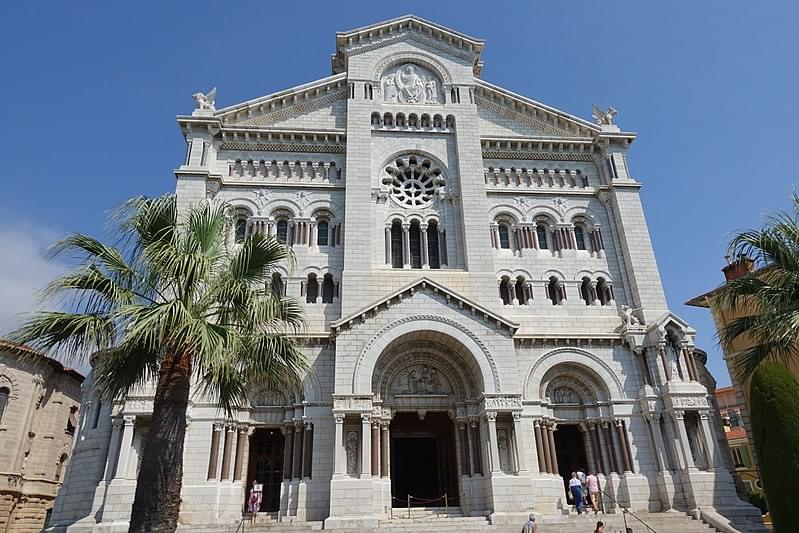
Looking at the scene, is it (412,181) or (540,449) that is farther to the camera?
(412,181)

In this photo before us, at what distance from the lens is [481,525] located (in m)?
18.0

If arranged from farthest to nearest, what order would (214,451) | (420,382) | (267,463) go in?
(420,382) < (267,463) < (214,451)

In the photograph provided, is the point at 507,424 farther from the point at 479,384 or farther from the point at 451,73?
the point at 451,73

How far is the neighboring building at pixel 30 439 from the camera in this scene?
30406 mm

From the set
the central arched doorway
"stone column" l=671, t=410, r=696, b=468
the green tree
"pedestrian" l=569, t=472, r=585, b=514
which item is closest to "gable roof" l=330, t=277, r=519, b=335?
the central arched doorway

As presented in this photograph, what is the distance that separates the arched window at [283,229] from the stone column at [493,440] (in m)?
12.4

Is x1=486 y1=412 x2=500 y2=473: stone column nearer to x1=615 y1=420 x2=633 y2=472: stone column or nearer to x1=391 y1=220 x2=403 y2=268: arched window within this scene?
x1=615 y1=420 x2=633 y2=472: stone column

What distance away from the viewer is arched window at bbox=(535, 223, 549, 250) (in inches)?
1036

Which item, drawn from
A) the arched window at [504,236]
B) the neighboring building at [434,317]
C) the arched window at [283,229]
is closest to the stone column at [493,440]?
the neighboring building at [434,317]

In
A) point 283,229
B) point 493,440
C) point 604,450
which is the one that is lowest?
point 604,450

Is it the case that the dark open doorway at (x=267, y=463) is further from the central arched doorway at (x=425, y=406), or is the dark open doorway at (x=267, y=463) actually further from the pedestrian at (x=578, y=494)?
the pedestrian at (x=578, y=494)

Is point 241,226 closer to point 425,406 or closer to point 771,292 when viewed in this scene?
point 425,406

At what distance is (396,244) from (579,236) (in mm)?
9392

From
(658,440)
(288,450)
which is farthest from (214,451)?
(658,440)
